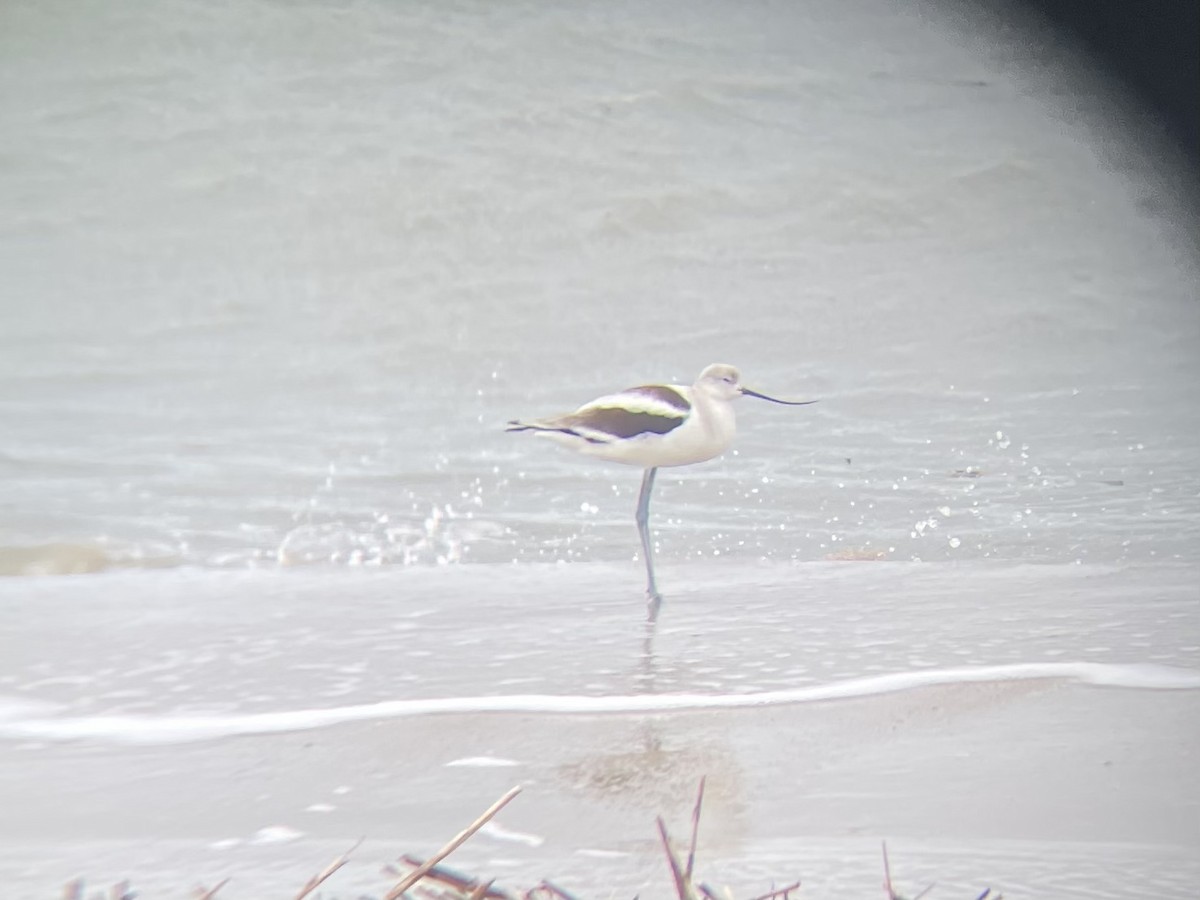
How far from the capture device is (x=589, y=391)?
3.90 m

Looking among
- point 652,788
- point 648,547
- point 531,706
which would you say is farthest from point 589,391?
point 652,788

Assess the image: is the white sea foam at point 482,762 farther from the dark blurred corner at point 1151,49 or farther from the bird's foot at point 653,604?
the dark blurred corner at point 1151,49

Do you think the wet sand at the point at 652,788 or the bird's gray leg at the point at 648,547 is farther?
the bird's gray leg at the point at 648,547

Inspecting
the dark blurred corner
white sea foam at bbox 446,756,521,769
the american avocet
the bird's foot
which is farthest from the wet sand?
the dark blurred corner

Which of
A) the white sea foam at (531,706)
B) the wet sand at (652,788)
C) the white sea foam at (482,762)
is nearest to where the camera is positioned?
the wet sand at (652,788)

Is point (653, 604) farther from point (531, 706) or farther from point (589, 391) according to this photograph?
point (589, 391)

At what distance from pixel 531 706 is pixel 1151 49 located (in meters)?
1.68

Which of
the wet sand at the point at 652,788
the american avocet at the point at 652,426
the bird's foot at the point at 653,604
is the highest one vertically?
the american avocet at the point at 652,426

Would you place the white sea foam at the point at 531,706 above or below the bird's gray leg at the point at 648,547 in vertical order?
below

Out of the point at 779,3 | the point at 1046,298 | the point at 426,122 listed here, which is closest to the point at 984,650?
the point at 1046,298

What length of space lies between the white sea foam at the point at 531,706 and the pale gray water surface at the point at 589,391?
3cm

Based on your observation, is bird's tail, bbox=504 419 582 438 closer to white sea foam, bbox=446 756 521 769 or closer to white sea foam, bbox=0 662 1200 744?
white sea foam, bbox=0 662 1200 744

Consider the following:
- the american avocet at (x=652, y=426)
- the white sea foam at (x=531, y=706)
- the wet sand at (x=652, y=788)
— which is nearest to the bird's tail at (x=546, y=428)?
the american avocet at (x=652, y=426)

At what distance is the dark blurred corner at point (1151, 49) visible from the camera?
2.47 meters
